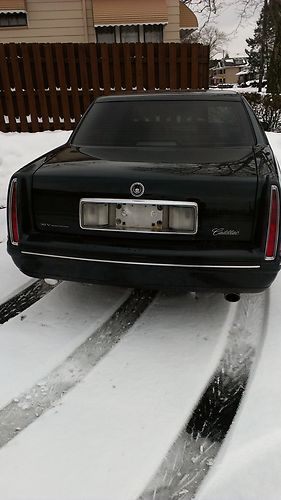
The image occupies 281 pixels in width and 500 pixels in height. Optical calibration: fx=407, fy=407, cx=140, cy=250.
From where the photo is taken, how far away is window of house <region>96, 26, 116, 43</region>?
14398 millimetres

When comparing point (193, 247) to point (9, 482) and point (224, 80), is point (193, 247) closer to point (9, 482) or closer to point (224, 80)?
point (9, 482)

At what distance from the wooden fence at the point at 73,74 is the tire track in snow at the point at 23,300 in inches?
249

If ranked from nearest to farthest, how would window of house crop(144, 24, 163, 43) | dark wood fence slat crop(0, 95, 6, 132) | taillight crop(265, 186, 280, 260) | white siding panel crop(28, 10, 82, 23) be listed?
1. taillight crop(265, 186, 280, 260)
2. dark wood fence slat crop(0, 95, 6, 132)
3. white siding panel crop(28, 10, 82, 23)
4. window of house crop(144, 24, 163, 43)

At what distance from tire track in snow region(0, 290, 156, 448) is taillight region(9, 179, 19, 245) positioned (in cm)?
82

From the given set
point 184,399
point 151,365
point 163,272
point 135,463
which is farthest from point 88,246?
point 135,463

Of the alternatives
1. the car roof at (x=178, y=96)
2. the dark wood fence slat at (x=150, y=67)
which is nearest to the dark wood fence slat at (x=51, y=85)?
the dark wood fence slat at (x=150, y=67)

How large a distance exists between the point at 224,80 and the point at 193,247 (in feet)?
328

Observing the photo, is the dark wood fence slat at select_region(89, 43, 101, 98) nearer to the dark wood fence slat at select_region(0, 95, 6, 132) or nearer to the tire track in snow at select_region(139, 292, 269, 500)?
the dark wood fence slat at select_region(0, 95, 6, 132)

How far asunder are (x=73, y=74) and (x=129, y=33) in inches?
306

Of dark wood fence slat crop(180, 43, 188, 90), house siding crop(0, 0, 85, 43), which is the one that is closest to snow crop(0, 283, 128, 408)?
dark wood fence slat crop(180, 43, 188, 90)

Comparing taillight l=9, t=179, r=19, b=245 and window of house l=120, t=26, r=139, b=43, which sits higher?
window of house l=120, t=26, r=139, b=43

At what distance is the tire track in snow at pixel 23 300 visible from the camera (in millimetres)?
2945

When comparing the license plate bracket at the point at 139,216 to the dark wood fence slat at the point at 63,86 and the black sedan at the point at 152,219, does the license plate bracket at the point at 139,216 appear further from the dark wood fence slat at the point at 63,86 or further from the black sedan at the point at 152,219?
the dark wood fence slat at the point at 63,86

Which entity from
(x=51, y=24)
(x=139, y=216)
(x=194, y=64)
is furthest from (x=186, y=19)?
(x=139, y=216)
